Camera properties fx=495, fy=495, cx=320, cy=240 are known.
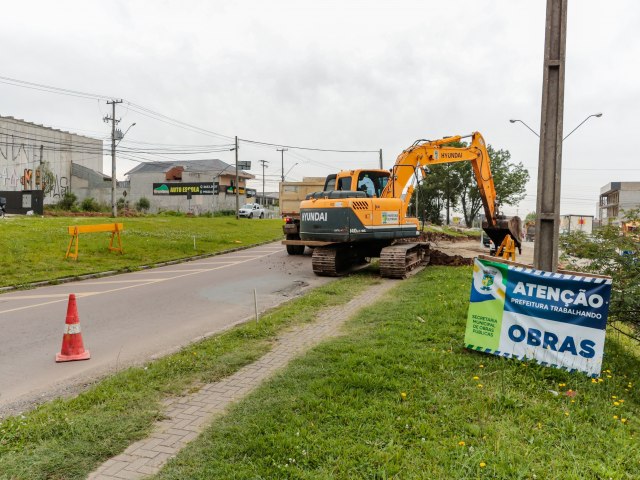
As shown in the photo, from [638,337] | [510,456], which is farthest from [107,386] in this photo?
[638,337]

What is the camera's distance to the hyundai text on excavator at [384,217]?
539 inches

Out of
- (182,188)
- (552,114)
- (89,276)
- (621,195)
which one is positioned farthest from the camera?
(621,195)

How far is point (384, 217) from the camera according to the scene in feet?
46.0

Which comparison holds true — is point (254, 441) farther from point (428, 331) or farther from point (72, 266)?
point (72, 266)

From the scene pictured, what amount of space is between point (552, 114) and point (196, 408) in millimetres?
5495

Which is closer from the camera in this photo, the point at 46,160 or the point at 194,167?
the point at 46,160

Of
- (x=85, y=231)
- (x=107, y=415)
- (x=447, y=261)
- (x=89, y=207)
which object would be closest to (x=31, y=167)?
(x=89, y=207)

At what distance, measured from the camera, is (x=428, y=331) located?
23.4ft

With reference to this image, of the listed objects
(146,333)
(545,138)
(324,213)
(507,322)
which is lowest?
(146,333)

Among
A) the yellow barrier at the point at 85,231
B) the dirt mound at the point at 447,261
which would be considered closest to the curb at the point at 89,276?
the yellow barrier at the point at 85,231

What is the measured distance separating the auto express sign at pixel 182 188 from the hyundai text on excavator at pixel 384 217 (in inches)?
1844

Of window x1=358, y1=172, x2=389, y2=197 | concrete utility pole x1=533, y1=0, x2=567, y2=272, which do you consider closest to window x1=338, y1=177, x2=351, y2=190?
window x1=358, y1=172, x2=389, y2=197

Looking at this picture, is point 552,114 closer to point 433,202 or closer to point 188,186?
point 433,202

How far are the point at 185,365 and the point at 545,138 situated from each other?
210 inches
